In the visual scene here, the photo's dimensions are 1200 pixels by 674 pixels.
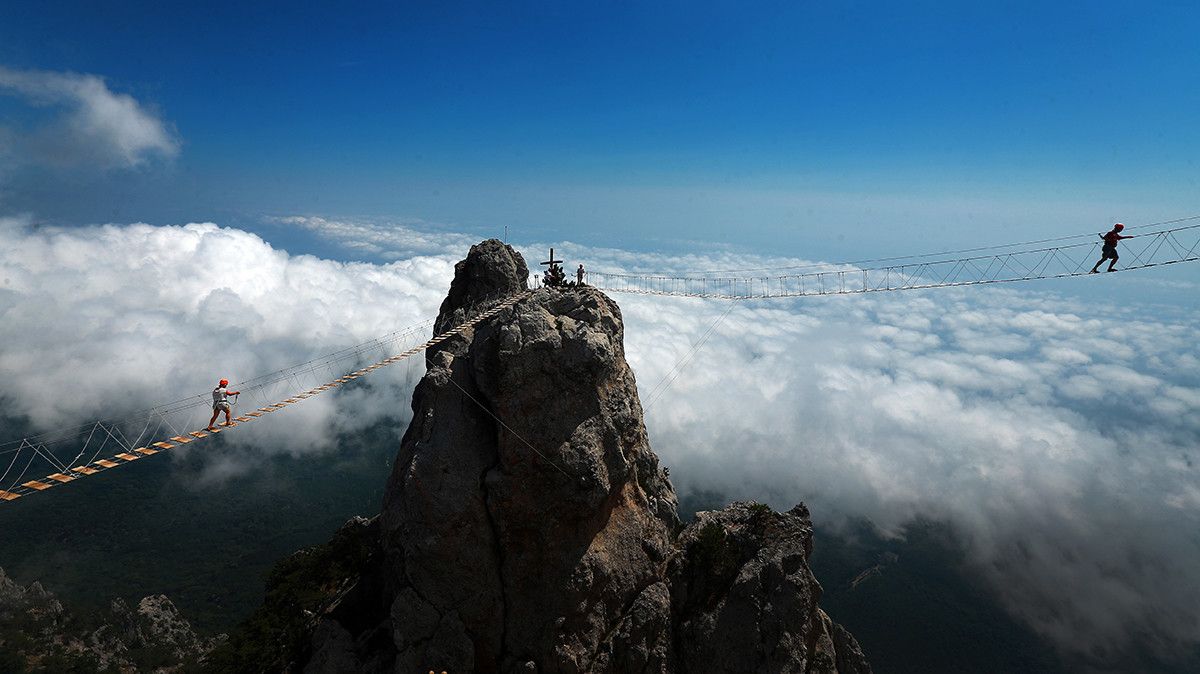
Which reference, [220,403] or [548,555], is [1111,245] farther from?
[220,403]

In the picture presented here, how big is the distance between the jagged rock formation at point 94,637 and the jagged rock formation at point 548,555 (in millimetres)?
65622

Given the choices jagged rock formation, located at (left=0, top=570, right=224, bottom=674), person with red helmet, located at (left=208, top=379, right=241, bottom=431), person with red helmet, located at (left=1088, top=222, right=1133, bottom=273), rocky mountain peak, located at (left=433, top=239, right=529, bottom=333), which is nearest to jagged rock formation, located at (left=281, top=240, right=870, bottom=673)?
person with red helmet, located at (left=208, top=379, right=241, bottom=431)

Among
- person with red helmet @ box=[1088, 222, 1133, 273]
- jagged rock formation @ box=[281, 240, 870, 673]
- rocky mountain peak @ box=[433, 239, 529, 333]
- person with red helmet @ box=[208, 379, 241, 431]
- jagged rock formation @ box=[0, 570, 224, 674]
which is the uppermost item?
person with red helmet @ box=[1088, 222, 1133, 273]

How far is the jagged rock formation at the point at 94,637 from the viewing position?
7500 centimetres

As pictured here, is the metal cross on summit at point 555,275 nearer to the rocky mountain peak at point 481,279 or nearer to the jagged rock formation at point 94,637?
the rocky mountain peak at point 481,279

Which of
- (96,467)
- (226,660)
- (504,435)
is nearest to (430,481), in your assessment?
(504,435)

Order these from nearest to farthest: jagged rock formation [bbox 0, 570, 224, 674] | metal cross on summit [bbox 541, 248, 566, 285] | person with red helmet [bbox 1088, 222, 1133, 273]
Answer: person with red helmet [bbox 1088, 222, 1133, 273] < metal cross on summit [bbox 541, 248, 566, 285] < jagged rock formation [bbox 0, 570, 224, 674]

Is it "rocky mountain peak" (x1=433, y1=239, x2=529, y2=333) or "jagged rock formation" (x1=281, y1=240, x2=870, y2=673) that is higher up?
"rocky mountain peak" (x1=433, y1=239, x2=529, y2=333)

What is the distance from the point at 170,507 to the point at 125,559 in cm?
2955

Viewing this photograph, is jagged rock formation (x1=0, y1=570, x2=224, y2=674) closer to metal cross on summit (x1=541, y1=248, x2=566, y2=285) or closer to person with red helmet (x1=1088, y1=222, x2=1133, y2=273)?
metal cross on summit (x1=541, y1=248, x2=566, y2=285)

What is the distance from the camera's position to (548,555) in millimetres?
27281

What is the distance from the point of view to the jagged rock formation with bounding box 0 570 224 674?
75.0 meters

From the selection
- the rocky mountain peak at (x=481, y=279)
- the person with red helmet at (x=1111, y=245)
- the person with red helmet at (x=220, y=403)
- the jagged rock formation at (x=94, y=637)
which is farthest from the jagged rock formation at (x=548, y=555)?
the jagged rock formation at (x=94, y=637)

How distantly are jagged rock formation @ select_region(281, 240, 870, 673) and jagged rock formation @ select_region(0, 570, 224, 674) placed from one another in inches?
2584
